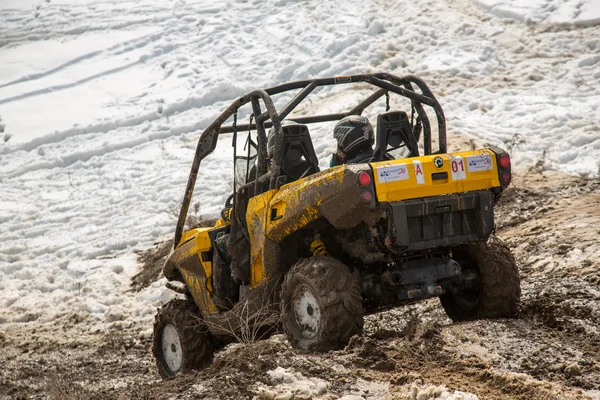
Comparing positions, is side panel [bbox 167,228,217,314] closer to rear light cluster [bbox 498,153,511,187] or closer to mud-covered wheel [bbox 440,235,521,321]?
mud-covered wheel [bbox 440,235,521,321]

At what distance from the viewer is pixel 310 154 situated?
6445 mm

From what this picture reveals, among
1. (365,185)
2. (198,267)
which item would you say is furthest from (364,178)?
(198,267)

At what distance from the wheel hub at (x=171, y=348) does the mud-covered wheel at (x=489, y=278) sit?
8.55 ft

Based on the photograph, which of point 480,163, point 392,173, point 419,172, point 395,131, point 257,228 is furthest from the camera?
point 395,131

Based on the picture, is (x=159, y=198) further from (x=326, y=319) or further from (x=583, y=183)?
(x=326, y=319)

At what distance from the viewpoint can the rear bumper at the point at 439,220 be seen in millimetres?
5367

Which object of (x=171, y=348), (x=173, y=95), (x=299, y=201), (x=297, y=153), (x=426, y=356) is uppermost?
(x=173, y=95)

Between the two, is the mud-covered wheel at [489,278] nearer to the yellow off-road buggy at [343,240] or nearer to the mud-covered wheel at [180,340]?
the yellow off-road buggy at [343,240]

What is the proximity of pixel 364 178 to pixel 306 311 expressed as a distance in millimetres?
1124

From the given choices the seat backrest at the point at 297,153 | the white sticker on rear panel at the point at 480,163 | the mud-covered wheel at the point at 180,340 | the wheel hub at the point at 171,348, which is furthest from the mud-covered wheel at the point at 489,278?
the wheel hub at the point at 171,348

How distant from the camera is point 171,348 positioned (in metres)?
7.48

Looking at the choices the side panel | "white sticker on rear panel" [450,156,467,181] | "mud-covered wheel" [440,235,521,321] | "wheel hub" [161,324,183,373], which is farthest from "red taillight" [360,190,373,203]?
"wheel hub" [161,324,183,373]

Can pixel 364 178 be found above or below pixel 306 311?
above

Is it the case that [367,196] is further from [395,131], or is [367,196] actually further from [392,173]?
[395,131]
